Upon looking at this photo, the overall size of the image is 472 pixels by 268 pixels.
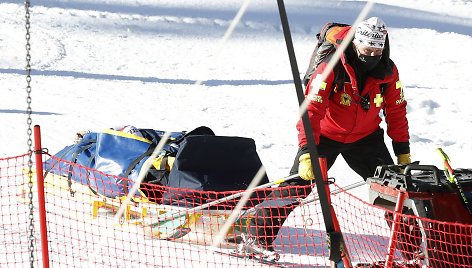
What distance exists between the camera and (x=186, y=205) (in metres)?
4.92

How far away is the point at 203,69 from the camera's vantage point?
10.6 metres

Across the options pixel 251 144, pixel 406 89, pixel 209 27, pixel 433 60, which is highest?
pixel 209 27

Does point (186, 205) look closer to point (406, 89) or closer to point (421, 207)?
point (421, 207)

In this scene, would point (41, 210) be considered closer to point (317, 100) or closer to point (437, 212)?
point (317, 100)

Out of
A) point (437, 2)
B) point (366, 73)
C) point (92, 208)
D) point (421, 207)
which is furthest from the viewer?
point (437, 2)

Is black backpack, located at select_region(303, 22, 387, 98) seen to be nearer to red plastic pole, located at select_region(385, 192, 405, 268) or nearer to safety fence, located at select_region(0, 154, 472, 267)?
safety fence, located at select_region(0, 154, 472, 267)

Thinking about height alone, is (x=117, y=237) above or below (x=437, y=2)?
below

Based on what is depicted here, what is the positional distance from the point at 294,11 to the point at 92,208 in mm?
9902

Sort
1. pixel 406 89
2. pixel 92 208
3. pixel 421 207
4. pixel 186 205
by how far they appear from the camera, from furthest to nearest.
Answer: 1. pixel 406 89
2. pixel 92 208
3. pixel 186 205
4. pixel 421 207

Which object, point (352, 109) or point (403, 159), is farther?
point (403, 159)

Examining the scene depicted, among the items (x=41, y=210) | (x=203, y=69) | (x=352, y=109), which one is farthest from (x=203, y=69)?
(x=41, y=210)

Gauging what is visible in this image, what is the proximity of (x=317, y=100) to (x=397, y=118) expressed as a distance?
2.44 feet

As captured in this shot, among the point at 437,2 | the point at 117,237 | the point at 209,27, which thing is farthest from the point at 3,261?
the point at 437,2

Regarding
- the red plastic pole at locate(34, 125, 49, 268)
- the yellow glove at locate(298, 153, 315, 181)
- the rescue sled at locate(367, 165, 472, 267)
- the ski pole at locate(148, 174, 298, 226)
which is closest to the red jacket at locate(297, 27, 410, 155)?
the yellow glove at locate(298, 153, 315, 181)
